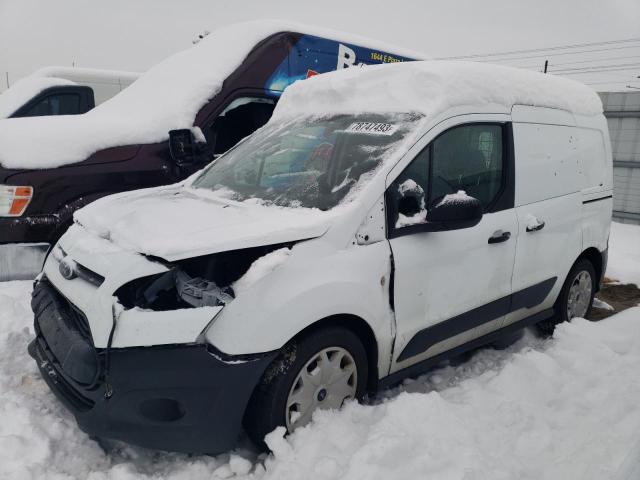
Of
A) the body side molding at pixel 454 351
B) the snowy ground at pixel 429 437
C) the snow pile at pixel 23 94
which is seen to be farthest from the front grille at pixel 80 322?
the snow pile at pixel 23 94

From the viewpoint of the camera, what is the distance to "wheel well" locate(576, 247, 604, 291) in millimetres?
4113

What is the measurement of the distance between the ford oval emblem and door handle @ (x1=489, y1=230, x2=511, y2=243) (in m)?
2.26

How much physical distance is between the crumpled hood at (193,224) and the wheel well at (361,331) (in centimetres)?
41

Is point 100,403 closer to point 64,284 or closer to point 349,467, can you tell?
point 64,284

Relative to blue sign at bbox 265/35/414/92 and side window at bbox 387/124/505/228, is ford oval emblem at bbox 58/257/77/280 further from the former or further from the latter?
blue sign at bbox 265/35/414/92

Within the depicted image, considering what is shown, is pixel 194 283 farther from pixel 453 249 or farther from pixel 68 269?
pixel 453 249

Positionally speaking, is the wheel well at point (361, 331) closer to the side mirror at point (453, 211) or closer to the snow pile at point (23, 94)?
the side mirror at point (453, 211)

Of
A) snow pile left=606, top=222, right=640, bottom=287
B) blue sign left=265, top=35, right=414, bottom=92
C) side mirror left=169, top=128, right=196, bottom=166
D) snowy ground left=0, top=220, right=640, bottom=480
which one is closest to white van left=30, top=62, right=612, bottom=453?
snowy ground left=0, top=220, right=640, bottom=480

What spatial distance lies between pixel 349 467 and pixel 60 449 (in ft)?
4.34

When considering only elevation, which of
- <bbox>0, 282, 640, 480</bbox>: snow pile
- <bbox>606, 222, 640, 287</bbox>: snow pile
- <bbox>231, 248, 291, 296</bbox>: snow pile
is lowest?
<bbox>606, 222, 640, 287</bbox>: snow pile

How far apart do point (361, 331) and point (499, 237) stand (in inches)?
44.3

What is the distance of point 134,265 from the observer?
7.21 feet

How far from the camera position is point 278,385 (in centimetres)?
227

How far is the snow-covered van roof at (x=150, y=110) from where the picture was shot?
4.28 metres
